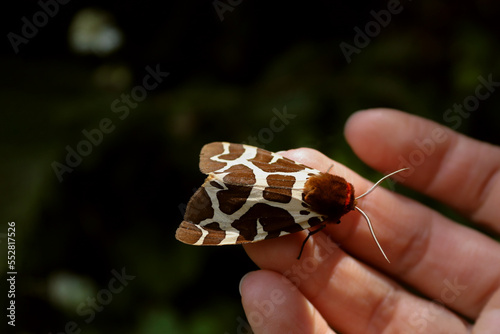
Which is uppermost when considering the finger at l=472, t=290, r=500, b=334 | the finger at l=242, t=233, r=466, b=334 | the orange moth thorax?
the orange moth thorax

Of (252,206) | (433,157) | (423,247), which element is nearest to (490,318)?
(423,247)

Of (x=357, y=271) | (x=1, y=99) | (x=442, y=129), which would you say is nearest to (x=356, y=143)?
(x=442, y=129)

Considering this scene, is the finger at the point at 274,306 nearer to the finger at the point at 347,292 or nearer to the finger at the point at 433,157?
the finger at the point at 347,292

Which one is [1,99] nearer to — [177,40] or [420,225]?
[177,40]

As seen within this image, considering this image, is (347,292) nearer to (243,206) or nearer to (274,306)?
(274,306)

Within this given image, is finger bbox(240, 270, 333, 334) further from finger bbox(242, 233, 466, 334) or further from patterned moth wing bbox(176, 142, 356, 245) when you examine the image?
patterned moth wing bbox(176, 142, 356, 245)

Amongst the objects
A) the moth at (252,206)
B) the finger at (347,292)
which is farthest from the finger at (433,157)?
the finger at (347,292)

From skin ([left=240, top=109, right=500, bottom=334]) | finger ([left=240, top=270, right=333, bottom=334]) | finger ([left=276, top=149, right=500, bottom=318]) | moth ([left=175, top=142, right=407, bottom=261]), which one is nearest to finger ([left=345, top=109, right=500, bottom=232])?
skin ([left=240, top=109, right=500, bottom=334])
